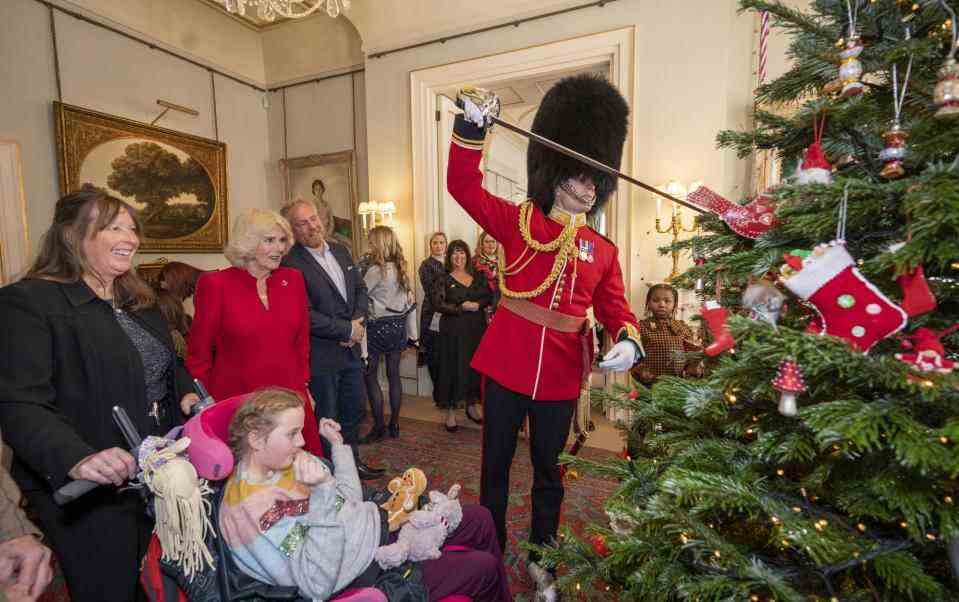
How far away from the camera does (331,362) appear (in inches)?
101

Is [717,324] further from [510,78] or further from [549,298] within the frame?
[510,78]

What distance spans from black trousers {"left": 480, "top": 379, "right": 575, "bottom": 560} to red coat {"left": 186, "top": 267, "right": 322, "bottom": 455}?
0.85 m

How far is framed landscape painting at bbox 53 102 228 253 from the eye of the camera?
13.2 ft

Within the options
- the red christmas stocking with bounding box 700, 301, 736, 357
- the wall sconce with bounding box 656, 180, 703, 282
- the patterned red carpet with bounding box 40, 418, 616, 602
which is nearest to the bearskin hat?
the red christmas stocking with bounding box 700, 301, 736, 357

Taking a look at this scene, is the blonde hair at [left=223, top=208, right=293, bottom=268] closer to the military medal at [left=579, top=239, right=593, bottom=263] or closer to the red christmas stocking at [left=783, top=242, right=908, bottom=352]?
the military medal at [left=579, top=239, right=593, bottom=263]

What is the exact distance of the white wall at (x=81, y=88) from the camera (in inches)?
145

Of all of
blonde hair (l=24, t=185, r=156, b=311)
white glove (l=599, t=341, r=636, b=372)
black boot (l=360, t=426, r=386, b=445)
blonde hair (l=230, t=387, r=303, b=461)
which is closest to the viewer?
blonde hair (l=230, t=387, r=303, b=461)

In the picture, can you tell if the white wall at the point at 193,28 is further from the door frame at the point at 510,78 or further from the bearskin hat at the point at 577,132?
the bearskin hat at the point at 577,132

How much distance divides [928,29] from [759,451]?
786mm

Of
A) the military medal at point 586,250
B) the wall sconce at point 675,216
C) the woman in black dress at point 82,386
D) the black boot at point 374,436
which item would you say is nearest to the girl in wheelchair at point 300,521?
the woman in black dress at point 82,386

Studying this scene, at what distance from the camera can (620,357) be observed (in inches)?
62.1

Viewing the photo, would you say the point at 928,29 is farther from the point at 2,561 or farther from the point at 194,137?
the point at 194,137

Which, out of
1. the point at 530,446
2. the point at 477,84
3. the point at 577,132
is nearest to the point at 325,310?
the point at 530,446

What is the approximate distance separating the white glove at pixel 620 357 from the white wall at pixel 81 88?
4.79 m
